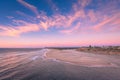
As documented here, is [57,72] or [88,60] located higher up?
[88,60]

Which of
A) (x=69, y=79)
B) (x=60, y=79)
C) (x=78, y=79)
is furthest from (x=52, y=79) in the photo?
(x=78, y=79)

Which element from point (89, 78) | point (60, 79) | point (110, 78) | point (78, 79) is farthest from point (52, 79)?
point (110, 78)

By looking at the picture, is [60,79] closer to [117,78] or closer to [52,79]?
[52,79]

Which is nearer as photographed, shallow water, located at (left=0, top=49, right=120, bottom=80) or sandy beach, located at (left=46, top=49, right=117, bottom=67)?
shallow water, located at (left=0, top=49, right=120, bottom=80)

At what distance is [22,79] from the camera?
37.0ft

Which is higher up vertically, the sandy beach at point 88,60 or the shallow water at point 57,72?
the sandy beach at point 88,60

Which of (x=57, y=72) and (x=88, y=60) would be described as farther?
(x=88, y=60)

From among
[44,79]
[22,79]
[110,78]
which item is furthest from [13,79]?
[110,78]

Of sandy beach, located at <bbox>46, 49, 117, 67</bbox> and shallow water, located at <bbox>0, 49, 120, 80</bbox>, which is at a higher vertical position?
sandy beach, located at <bbox>46, 49, 117, 67</bbox>

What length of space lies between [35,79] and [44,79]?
0.86 metres

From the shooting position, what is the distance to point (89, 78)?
38.3 feet

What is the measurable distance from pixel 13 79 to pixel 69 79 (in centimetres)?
530

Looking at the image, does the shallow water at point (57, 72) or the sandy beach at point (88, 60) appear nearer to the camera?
the shallow water at point (57, 72)

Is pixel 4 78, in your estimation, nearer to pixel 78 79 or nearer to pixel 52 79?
pixel 52 79
